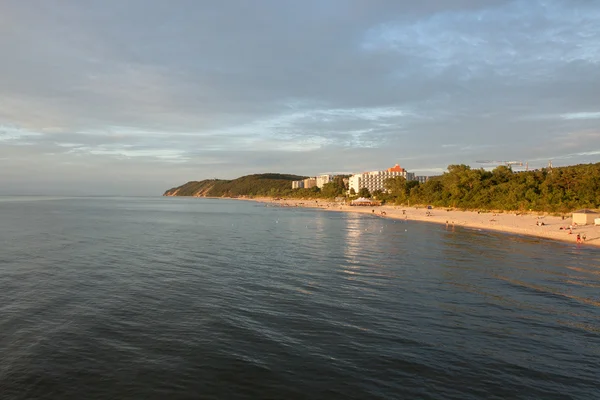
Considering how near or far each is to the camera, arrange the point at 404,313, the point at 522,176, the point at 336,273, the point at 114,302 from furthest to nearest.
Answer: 1. the point at 522,176
2. the point at 336,273
3. the point at 114,302
4. the point at 404,313

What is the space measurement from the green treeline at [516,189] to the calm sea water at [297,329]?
54.6 metres

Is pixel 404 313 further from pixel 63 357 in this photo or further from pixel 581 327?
pixel 63 357

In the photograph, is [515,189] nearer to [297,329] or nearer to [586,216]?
[586,216]

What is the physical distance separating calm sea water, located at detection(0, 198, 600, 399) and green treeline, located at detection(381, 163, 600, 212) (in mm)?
54586

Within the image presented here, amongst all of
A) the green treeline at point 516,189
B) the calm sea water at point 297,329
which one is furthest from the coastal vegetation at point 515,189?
the calm sea water at point 297,329

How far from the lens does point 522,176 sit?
3812 inches

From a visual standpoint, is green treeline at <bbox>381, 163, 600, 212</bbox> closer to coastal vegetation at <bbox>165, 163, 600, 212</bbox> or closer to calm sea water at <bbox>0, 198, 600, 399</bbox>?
coastal vegetation at <bbox>165, 163, 600, 212</bbox>

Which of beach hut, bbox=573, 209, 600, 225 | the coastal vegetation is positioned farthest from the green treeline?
beach hut, bbox=573, 209, 600, 225

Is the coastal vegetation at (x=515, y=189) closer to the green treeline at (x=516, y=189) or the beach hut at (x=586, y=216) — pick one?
the green treeline at (x=516, y=189)

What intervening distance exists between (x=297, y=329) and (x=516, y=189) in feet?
290

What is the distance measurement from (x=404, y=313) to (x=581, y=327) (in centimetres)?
733

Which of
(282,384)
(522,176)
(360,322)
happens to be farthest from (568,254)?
(522,176)

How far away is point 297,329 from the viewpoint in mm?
16297

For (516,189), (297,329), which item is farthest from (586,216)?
(297,329)
